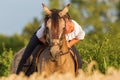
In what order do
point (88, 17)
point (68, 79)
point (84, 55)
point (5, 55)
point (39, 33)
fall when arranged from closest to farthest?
1. point (68, 79)
2. point (39, 33)
3. point (84, 55)
4. point (5, 55)
5. point (88, 17)

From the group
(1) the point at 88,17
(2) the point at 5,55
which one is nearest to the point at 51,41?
(2) the point at 5,55

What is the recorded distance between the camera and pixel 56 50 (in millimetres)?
12992

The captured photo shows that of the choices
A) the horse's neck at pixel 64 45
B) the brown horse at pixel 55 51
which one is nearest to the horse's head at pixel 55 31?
the brown horse at pixel 55 51

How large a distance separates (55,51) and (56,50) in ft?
0.10

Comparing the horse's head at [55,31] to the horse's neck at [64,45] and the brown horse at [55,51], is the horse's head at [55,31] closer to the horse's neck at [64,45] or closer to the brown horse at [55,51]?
the brown horse at [55,51]

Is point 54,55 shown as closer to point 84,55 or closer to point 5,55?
point 84,55

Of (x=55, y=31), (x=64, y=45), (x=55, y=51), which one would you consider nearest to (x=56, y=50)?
(x=55, y=51)

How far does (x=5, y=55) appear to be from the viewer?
2203cm

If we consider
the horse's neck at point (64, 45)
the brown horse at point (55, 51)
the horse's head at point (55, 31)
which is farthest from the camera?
the horse's neck at point (64, 45)

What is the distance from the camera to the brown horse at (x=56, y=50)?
13.1 meters

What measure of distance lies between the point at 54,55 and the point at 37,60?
3.22ft

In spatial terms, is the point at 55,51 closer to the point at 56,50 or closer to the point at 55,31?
the point at 56,50

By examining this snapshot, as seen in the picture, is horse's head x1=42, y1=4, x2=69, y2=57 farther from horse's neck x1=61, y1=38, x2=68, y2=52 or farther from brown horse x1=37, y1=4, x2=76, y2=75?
horse's neck x1=61, y1=38, x2=68, y2=52

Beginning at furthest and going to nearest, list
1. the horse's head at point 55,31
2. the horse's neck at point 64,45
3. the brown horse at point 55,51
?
1. the horse's neck at point 64,45
2. the brown horse at point 55,51
3. the horse's head at point 55,31
